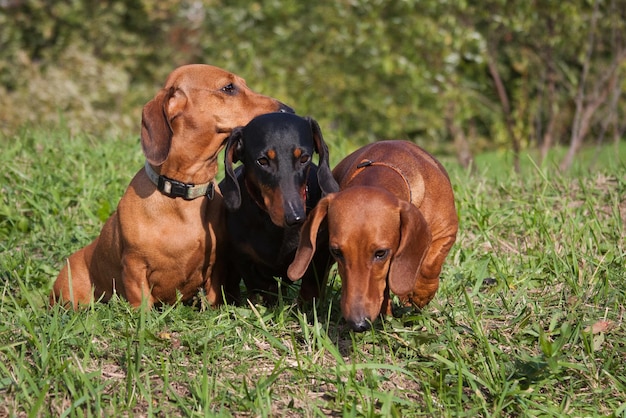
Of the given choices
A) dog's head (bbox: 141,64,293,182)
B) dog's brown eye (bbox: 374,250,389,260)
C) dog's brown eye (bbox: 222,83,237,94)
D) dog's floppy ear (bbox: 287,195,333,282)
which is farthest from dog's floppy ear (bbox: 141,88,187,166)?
dog's brown eye (bbox: 374,250,389,260)

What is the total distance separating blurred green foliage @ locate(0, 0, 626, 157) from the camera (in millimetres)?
8922

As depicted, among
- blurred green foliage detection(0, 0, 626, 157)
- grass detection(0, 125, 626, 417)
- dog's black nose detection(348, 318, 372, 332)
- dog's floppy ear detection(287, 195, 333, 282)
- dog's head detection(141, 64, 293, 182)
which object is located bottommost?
blurred green foliage detection(0, 0, 626, 157)

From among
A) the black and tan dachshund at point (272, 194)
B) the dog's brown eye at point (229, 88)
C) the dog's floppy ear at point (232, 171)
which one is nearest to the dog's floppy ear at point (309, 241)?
the black and tan dachshund at point (272, 194)

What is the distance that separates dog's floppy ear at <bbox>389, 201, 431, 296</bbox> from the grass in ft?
1.15

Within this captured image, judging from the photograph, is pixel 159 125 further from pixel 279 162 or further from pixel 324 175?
pixel 324 175

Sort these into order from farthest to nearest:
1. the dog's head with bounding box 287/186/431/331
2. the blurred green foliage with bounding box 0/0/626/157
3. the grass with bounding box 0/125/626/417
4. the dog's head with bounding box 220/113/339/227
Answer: the blurred green foliage with bounding box 0/0/626/157
the dog's head with bounding box 220/113/339/227
the dog's head with bounding box 287/186/431/331
the grass with bounding box 0/125/626/417

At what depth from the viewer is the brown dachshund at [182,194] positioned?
4.23 m

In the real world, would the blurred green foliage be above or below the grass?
below

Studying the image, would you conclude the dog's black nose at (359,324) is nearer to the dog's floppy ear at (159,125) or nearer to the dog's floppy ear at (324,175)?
the dog's floppy ear at (324,175)

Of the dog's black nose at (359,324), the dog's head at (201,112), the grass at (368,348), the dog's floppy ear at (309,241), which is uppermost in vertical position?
the dog's head at (201,112)

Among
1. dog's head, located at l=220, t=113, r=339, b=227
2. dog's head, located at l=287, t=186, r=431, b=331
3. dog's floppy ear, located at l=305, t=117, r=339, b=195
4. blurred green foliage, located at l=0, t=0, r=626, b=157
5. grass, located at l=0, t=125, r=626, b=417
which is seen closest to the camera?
grass, located at l=0, t=125, r=626, b=417

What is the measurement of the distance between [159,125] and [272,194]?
0.68 meters

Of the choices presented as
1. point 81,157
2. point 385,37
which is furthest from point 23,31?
point 81,157

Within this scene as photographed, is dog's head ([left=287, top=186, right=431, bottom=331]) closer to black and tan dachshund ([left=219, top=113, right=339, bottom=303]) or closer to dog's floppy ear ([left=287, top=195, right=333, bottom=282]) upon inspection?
dog's floppy ear ([left=287, top=195, right=333, bottom=282])
